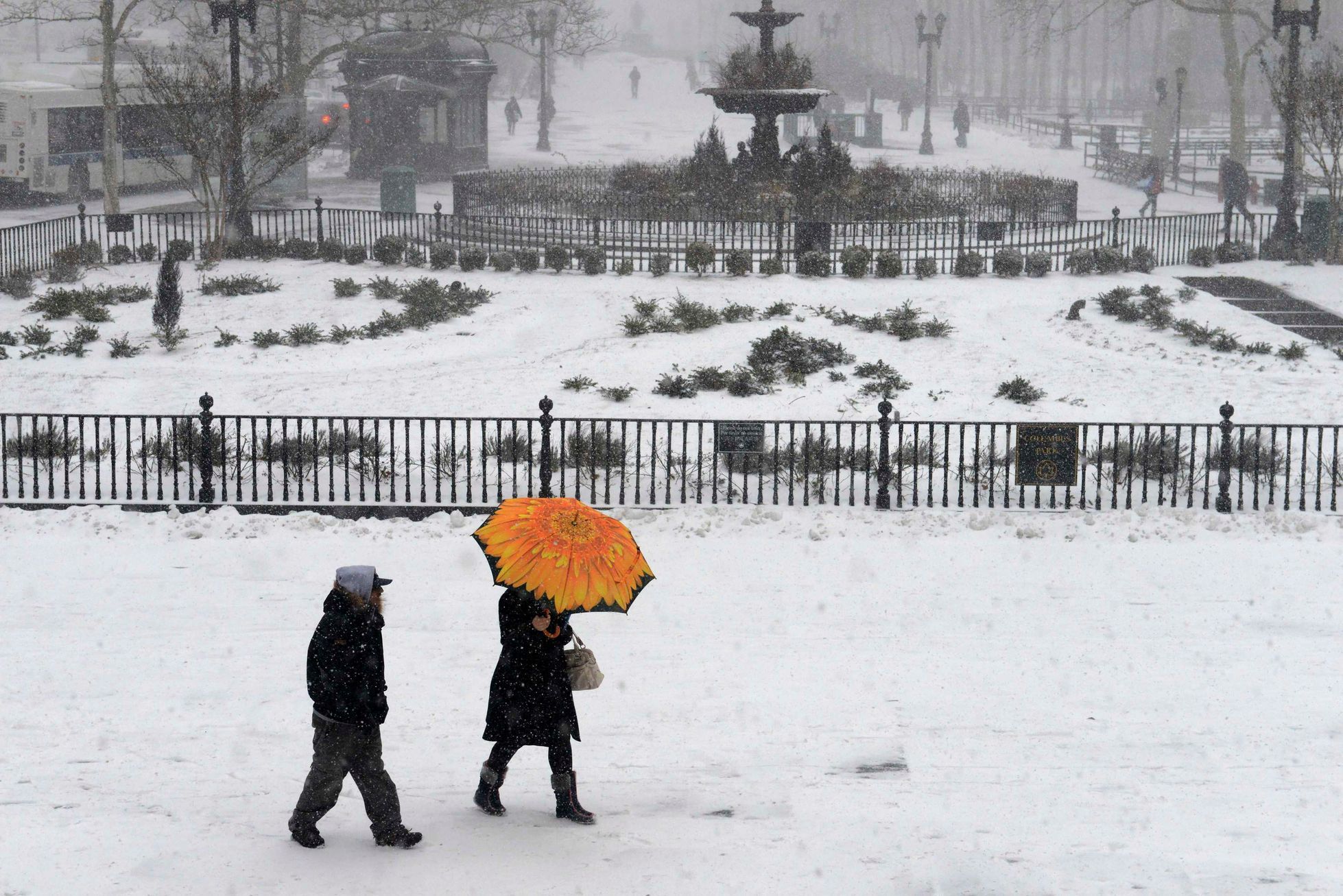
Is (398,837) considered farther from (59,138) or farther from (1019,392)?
(59,138)

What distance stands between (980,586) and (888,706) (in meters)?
2.74

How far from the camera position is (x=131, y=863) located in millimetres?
6871

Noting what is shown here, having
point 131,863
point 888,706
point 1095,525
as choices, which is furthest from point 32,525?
point 1095,525

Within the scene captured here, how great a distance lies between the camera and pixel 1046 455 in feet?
44.5

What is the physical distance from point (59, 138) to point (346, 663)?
35247 mm

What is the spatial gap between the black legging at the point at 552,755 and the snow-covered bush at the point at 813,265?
55.1ft

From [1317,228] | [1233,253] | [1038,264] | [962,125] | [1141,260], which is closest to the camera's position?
[1038,264]

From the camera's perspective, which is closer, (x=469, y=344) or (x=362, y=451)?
(x=362, y=451)

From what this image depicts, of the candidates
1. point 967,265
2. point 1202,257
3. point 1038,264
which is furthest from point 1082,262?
point 1202,257

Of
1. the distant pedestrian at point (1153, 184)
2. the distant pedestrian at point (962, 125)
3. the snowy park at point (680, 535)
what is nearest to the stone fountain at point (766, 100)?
the snowy park at point (680, 535)

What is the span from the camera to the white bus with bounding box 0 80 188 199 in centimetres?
3684

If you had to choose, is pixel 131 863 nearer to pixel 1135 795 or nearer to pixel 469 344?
pixel 1135 795

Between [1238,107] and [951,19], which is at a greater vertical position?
[951,19]

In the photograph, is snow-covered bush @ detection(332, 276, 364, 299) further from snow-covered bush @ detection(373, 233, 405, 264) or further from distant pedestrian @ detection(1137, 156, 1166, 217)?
distant pedestrian @ detection(1137, 156, 1166, 217)
